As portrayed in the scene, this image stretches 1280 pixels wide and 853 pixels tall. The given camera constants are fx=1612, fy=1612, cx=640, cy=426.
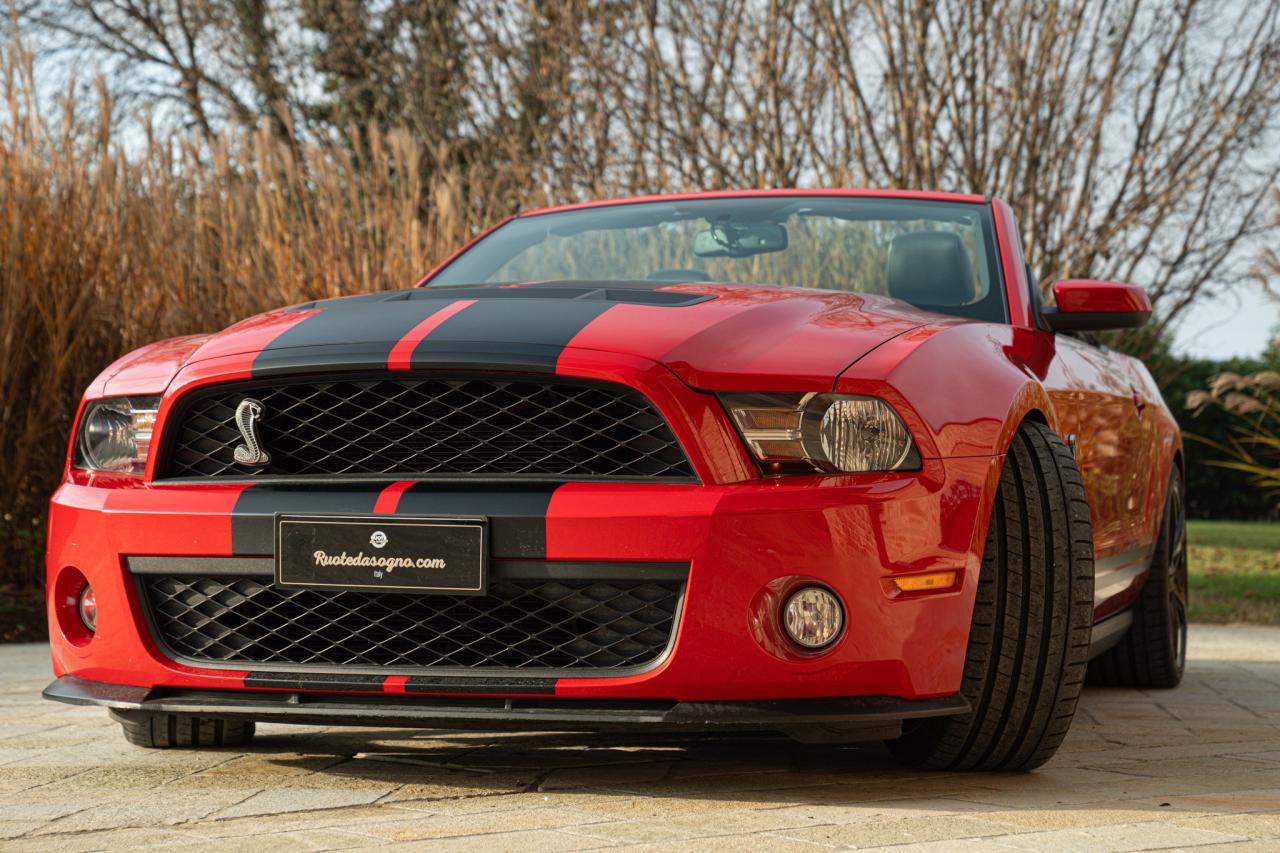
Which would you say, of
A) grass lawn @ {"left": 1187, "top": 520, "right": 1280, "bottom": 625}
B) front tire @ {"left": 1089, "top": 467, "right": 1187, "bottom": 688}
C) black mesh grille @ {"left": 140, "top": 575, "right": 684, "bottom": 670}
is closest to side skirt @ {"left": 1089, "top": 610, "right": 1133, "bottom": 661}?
front tire @ {"left": 1089, "top": 467, "right": 1187, "bottom": 688}

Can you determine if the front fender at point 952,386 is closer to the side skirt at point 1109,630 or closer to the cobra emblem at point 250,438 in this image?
the side skirt at point 1109,630

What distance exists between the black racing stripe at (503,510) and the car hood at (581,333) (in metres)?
0.24

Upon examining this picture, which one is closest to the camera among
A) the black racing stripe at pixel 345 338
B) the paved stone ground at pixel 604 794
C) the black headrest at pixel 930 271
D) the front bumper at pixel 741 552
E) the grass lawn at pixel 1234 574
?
the paved stone ground at pixel 604 794

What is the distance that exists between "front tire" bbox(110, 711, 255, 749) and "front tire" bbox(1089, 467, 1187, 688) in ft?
9.33

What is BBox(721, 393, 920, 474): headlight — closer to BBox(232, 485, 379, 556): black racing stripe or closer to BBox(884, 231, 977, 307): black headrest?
BBox(232, 485, 379, 556): black racing stripe

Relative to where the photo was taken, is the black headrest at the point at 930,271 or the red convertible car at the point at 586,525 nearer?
the red convertible car at the point at 586,525

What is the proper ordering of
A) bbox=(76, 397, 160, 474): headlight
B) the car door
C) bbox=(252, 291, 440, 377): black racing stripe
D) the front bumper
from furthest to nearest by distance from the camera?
the car door → bbox=(76, 397, 160, 474): headlight → bbox=(252, 291, 440, 377): black racing stripe → the front bumper

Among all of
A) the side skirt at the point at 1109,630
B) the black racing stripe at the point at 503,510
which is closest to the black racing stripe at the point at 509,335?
the black racing stripe at the point at 503,510

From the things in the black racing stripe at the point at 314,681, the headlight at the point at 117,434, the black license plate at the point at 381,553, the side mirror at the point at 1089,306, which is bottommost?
the black racing stripe at the point at 314,681

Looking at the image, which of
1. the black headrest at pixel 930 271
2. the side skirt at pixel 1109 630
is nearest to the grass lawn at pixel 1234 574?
the side skirt at pixel 1109 630

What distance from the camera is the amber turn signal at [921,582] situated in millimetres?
2904

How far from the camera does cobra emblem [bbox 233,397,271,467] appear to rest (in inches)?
124

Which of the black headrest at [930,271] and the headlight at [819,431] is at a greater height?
the black headrest at [930,271]

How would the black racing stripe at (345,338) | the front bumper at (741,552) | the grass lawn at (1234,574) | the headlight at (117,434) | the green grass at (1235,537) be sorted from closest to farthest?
the front bumper at (741,552)
the black racing stripe at (345,338)
the headlight at (117,434)
the grass lawn at (1234,574)
the green grass at (1235,537)
